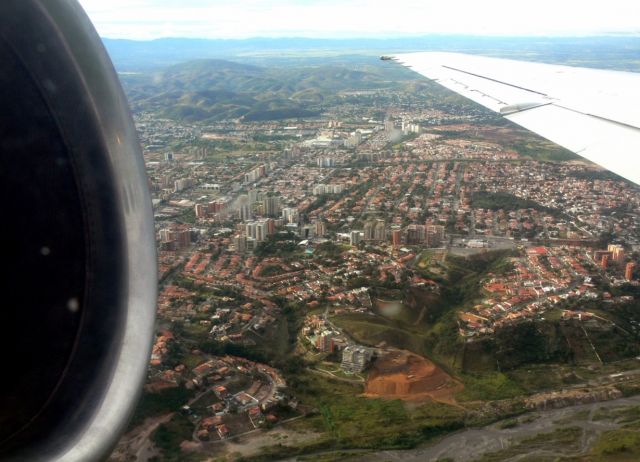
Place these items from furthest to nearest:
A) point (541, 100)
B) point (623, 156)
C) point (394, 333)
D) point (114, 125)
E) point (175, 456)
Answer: point (394, 333), point (175, 456), point (541, 100), point (623, 156), point (114, 125)

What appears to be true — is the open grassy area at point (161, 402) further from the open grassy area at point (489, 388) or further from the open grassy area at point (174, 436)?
the open grassy area at point (489, 388)

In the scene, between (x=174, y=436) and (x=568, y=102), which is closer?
(x=568, y=102)

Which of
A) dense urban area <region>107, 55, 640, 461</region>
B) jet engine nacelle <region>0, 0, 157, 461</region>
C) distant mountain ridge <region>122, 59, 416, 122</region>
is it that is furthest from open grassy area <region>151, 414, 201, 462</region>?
distant mountain ridge <region>122, 59, 416, 122</region>

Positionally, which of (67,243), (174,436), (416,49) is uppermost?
(416,49)

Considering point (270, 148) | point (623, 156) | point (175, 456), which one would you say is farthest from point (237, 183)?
point (623, 156)

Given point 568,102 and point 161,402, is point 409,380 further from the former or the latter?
point 568,102

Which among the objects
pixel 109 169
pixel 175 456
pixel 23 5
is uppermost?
pixel 23 5

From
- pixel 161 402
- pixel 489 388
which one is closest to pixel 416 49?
pixel 489 388

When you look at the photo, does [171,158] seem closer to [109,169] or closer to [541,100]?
[541,100]
